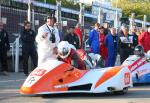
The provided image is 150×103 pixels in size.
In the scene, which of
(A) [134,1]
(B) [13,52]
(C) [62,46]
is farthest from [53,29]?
(A) [134,1]

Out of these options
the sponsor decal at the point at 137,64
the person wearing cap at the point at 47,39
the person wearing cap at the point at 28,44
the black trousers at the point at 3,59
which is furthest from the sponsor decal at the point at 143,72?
the black trousers at the point at 3,59

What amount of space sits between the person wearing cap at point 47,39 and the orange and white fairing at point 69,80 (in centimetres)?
135

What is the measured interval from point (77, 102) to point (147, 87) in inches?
155

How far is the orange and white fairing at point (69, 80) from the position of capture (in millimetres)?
11359

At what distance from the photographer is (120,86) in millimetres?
12125

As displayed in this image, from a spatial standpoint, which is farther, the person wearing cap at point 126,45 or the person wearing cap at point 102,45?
the person wearing cap at point 126,45

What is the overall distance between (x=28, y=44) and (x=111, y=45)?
9.14 feet

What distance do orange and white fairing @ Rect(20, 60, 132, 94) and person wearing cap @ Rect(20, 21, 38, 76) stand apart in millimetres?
5300

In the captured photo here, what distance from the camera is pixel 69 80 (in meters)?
11.7

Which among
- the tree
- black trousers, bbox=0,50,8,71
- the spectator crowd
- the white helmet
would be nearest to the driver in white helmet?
the white helmet

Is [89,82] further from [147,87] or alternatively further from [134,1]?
[134,1]

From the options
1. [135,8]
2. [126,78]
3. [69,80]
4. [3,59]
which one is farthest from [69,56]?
[135,8]

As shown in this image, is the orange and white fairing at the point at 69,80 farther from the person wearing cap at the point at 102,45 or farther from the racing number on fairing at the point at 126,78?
the person wearing cap at the point at 102,45

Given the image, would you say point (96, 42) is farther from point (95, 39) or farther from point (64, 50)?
point (64, 50)
